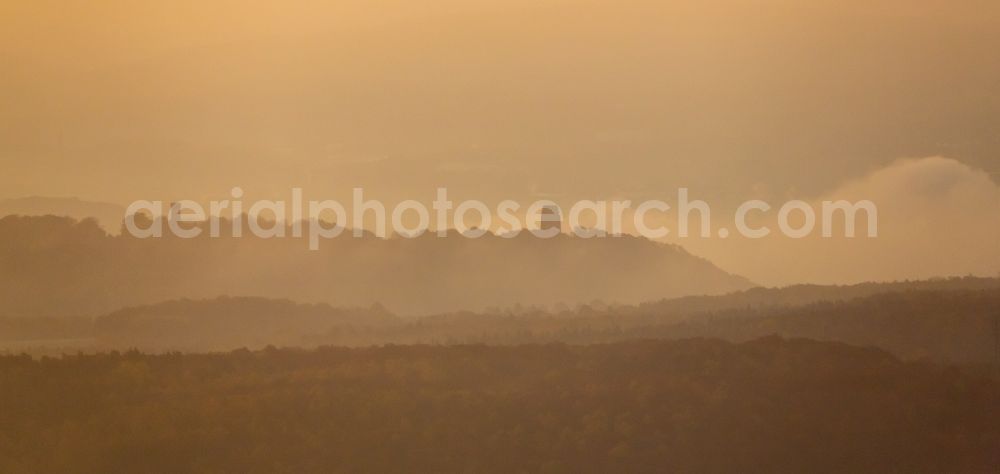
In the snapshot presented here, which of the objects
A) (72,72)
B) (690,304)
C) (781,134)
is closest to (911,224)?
(781,134)

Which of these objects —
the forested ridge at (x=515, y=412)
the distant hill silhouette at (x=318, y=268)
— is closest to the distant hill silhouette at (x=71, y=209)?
the distant hill silhouette at (x=318, y=268)

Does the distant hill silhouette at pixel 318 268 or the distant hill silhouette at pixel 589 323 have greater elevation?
the distant hill silhouette at pixel 318 268

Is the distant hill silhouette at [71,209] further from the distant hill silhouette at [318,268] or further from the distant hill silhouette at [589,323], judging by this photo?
the distant hill silhouette at [589,323]

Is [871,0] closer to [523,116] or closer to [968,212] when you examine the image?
[968,212]

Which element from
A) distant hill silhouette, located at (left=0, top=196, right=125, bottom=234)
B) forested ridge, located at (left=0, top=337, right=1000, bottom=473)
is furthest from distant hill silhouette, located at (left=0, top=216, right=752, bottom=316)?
forested ridge, located at (left=0, top=337, right=1000, bottom=473)

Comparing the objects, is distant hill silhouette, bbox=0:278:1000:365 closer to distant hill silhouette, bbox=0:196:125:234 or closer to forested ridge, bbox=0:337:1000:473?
forested ridge, bbox=0:337:1000:473

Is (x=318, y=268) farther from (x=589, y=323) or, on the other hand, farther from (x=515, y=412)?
(x=589, y=323)
